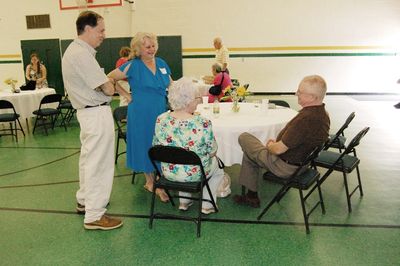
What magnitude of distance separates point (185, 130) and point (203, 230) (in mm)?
887

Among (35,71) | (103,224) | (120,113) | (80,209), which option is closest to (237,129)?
(103,224)

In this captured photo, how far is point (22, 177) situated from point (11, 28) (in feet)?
31.2

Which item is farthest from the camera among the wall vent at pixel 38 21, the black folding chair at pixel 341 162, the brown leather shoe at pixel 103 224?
the wall vent at pixel 38 21

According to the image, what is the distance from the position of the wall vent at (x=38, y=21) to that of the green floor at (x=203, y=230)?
8541 mm

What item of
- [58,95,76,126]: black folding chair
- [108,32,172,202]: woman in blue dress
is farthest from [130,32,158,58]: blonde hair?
[58,95,76,126]: black folding chair

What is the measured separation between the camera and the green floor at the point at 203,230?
2441 mm

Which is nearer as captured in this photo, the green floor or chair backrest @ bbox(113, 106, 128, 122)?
the green floor

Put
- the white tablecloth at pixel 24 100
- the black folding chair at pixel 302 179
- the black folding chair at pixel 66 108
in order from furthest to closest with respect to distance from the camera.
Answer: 1. the black folding chair at pixel 66 108
2. the white tablecloth at pixel 24 100
3. the black folding chair at pixel 302 179

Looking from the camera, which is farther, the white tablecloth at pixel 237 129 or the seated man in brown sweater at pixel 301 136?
the white tablecloth at pixel 237 129

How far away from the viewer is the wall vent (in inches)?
436

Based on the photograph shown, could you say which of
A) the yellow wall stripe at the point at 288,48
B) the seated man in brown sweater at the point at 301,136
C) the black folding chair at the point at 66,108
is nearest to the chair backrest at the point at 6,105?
the black folding chair at the point at 66,108

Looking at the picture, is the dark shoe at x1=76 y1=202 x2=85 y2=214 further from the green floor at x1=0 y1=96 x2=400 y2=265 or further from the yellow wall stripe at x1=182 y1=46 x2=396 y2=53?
the yellow wall stripe at x1=182 y1=46 x2=396 y2=53

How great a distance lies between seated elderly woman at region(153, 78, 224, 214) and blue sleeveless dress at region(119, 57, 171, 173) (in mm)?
604

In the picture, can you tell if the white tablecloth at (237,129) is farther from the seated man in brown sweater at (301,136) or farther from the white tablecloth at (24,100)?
the white tablecloth at (24,100)
